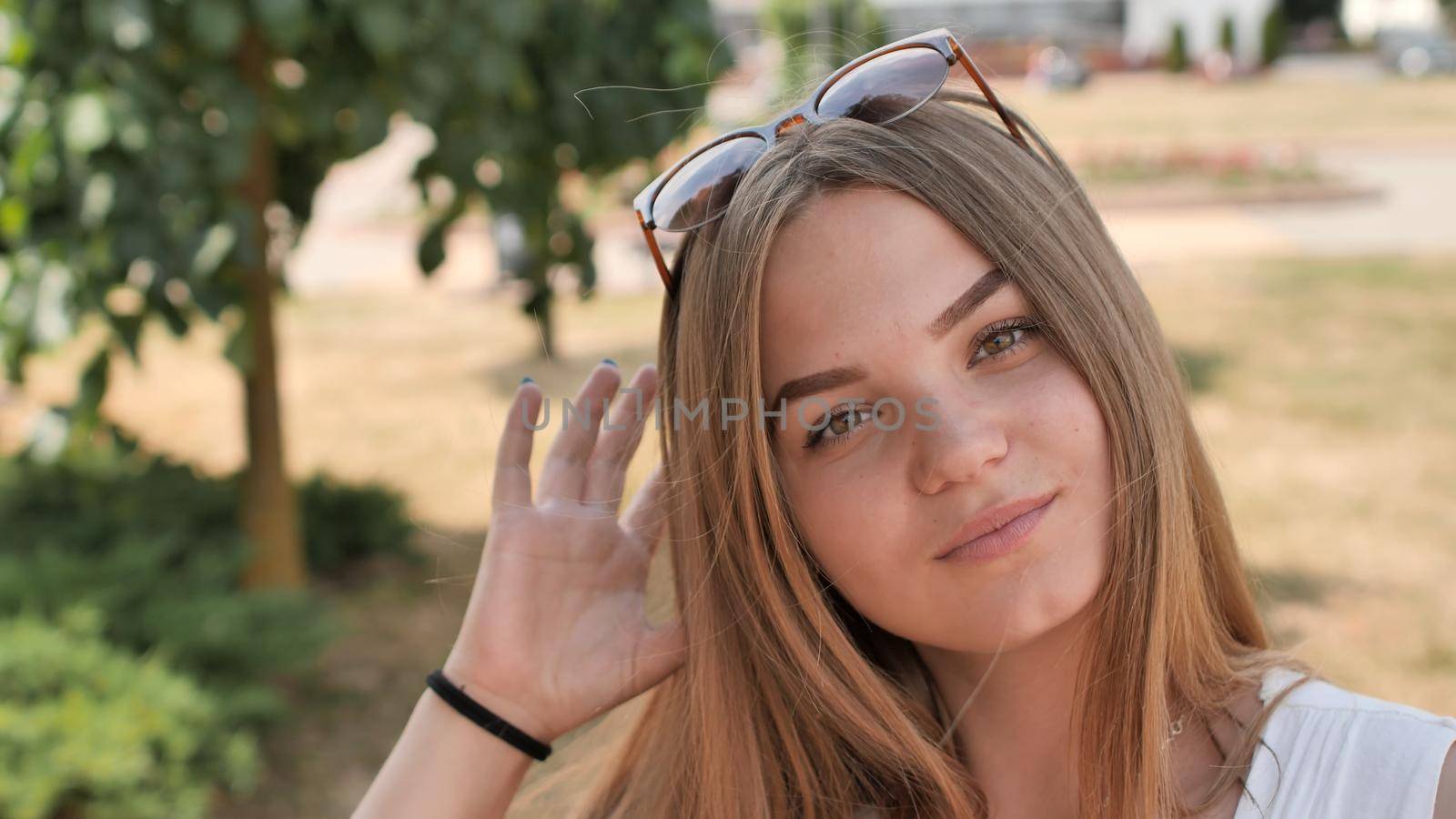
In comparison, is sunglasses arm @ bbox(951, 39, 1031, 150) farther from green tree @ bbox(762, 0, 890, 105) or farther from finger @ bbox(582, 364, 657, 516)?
finger @ bbox(582, 364, 657, 516)

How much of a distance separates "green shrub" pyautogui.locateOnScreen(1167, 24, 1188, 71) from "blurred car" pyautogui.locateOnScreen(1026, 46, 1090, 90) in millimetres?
2344

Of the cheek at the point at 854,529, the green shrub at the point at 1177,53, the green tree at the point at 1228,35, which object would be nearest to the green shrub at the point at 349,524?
the cheek at the point at 854,529

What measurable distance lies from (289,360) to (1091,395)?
25.8ft

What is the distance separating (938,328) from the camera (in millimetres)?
1278

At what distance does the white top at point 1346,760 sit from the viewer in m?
1.18

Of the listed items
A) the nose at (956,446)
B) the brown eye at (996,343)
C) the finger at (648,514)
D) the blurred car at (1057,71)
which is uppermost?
the brown eye at (996,343)

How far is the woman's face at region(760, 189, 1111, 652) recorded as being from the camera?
127 centimetres

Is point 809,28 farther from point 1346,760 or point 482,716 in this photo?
point 1346,760

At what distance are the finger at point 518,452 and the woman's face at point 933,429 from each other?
46 centimetres

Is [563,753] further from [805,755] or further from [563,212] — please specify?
[563,212]

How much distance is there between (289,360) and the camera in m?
8.41

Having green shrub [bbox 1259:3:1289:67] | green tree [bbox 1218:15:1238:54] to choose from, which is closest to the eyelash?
green shrub [bbox 1259:3:1289:67]

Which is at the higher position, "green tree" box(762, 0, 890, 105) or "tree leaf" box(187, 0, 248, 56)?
"tree leaf" box(187, 0, 248, 56)

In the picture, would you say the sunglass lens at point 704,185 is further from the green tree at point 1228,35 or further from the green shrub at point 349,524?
the green tree at point 1228,35
